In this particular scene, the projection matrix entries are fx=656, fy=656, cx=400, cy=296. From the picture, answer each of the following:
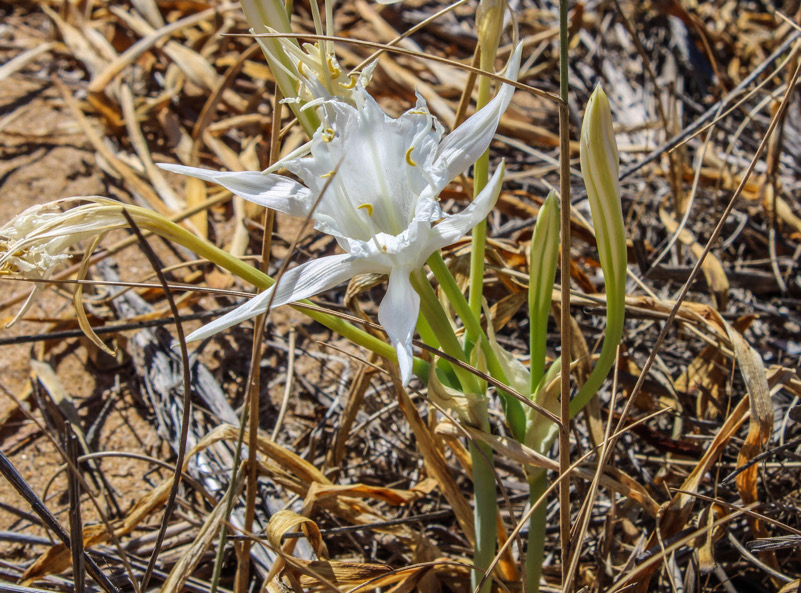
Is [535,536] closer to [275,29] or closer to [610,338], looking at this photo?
[610,338]

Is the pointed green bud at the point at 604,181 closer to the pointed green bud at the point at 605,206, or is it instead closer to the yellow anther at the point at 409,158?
the pointed green bud at the point at 605,206

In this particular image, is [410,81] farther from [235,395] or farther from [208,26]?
[235,395]

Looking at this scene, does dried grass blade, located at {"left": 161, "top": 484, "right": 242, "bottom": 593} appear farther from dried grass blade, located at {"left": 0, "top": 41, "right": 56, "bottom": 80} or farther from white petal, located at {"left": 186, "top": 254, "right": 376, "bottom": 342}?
dried grass blade, located at {"left": 0, "top": 41, "right": 56, "bottom": 80}

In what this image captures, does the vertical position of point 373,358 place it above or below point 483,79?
below

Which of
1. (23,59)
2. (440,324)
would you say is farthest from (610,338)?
(23,59)

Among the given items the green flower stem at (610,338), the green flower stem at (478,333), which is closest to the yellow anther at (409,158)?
the green flower stem at (478,333)

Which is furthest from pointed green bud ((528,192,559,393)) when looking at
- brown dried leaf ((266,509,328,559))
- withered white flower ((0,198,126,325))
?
withered white flower ((0,198,126,325))
